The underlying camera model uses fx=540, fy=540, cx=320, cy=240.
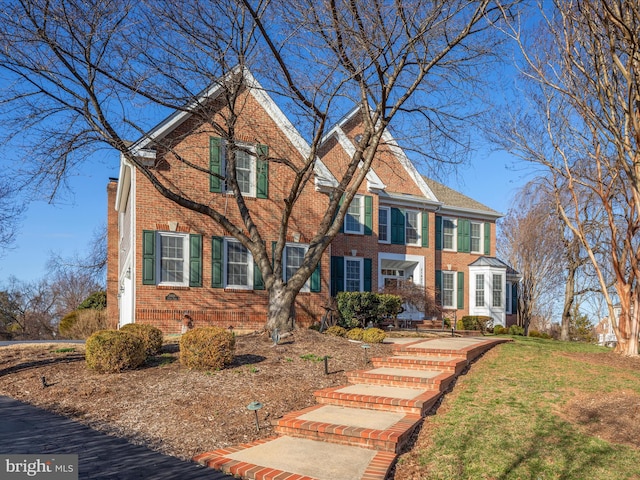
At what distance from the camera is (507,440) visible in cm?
608

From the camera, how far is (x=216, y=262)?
1666cm

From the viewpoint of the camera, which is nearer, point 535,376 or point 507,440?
point 507,440

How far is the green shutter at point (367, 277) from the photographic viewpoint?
21438mm

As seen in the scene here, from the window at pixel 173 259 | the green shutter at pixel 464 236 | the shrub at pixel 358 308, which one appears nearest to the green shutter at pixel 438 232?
the green shutter at pixel 464 236

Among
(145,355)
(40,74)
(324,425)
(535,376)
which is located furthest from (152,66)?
(535,376)

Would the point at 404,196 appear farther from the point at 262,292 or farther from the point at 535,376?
the point at 535,376

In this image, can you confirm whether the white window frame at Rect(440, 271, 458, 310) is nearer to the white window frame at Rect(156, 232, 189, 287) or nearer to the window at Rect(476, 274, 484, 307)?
the window at Rect(476, 274, 484, 307)

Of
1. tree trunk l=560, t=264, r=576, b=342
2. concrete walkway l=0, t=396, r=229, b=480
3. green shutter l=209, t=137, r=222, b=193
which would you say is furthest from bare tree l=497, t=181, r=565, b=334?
concrete walkway l=0, t=396, r=229, b=480

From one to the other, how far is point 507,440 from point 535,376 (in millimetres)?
3163

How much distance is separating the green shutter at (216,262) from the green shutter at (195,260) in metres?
0.40

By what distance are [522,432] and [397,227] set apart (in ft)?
57.3

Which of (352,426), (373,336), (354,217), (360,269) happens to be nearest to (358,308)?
(360,269)

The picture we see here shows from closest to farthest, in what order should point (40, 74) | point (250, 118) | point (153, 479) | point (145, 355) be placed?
point (153, 479), point (145, 355), point (40, 74), point (250, 118)

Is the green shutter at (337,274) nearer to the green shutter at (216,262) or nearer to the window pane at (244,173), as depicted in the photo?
the window pane at (244,173)
